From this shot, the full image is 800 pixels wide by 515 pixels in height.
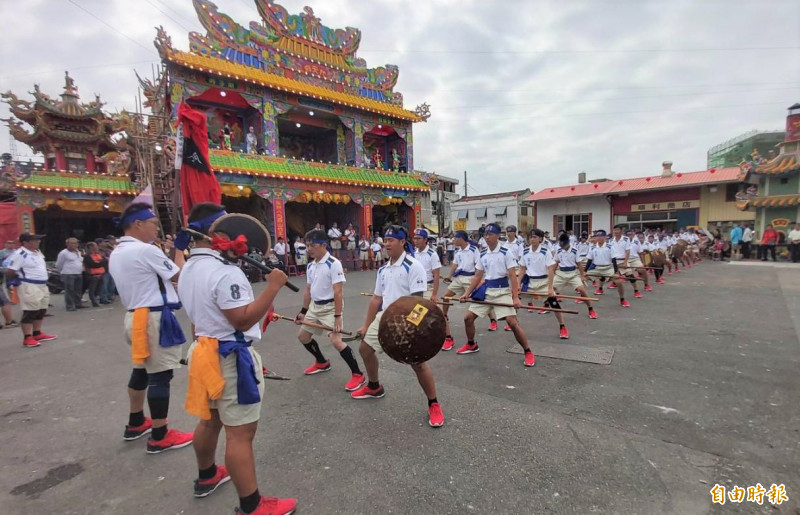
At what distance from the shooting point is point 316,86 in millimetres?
19125

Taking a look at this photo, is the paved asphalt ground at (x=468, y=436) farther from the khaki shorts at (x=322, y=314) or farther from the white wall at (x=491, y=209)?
the white wall at (x=491, y=209)

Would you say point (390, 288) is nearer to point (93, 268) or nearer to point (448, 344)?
point (448, 344)

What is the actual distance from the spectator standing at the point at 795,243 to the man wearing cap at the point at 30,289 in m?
28.7

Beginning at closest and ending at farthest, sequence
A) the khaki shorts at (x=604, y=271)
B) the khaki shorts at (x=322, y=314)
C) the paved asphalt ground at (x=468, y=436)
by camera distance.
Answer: the paved asphalt ground at (x=468, y=436), the khaki shorts at (x=322, y=314), the khaki shorts at (x=604, y=271)

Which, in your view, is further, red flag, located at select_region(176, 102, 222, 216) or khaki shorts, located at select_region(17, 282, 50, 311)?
khaki shorts, located at select_region(17, 282, 50, 311)

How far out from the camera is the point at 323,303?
4.89m

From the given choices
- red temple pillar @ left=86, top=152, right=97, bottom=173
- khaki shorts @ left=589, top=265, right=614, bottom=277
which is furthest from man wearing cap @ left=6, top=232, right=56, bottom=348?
red temple pillar @ left=86, top=152, right=97, bottom=173

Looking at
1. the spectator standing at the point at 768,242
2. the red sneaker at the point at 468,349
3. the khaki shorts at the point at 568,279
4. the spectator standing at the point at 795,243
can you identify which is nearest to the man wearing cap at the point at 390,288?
the red sneaker at the point at 468,349

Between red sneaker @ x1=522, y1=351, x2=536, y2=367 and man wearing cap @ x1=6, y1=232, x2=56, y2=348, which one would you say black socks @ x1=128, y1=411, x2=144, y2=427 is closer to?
red sneaker @ x1=522, y1=351, x2=536, y2=367

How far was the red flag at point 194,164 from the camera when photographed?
4656mm

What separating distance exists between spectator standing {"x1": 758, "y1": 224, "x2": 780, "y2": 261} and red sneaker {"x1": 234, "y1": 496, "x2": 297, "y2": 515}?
87.9 feet

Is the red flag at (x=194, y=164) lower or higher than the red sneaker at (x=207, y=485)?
higher

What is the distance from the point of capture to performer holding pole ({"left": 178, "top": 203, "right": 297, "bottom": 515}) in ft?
7.33

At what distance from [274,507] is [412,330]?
5.13 feet
